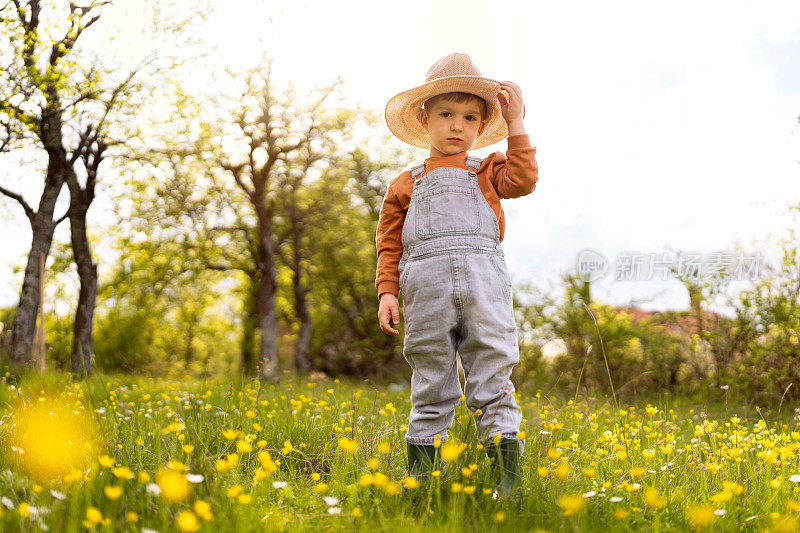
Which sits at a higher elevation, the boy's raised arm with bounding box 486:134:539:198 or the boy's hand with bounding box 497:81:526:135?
the boy's hand with bounding box 497:81:526:135

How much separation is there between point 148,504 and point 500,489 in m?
1.30

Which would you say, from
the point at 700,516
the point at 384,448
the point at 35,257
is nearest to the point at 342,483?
the point at 384,448

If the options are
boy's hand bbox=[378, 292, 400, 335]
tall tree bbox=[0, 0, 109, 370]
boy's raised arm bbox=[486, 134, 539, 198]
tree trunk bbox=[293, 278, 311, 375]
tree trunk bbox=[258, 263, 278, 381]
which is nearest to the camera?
boy's raised arm bbox=[486, 134, 539, 198]

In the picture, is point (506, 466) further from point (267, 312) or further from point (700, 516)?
point (267, 312)

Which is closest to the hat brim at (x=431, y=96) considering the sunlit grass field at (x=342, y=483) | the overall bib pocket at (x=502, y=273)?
the overall bib pocket at (x=502, y=273)

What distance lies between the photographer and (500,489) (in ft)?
7.89

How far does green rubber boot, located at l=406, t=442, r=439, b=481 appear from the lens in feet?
8.88

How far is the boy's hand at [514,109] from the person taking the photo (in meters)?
2.90

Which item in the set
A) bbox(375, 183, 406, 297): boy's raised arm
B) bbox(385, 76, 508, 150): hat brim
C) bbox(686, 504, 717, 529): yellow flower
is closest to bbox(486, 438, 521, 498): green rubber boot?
bbox(686, 504, 717, 529): yellow flower

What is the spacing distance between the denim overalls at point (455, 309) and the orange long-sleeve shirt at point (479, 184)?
0.07 metres

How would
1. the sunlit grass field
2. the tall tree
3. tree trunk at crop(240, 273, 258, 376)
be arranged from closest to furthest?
the sunlit grass field, the tall tree, tree trunk at crop(240, 273, 258, 376)

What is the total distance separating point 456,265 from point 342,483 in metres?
1.10

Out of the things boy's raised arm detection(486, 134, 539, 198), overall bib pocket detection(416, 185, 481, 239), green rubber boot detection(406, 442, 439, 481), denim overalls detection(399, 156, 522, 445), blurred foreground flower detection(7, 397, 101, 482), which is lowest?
blurred foreground flower detection(7, 397, 101, 482)

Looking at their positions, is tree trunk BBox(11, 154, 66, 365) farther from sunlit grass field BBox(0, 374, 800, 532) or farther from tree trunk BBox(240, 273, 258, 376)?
tree trunk BBox(240, 273, 258, 376)
